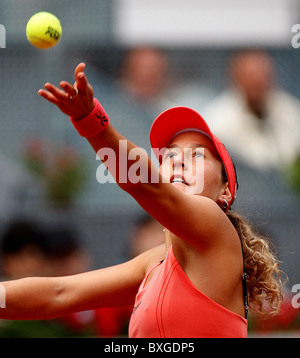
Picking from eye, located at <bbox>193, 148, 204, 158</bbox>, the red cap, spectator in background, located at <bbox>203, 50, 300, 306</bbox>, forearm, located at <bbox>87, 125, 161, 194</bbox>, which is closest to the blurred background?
spectator in background, located at <bbox>203, 50, 300, 306</bbox>

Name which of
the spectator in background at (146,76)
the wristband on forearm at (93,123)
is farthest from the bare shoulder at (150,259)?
the spectator in background at (146,76)

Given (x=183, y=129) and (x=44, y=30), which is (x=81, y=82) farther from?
(x=44, y=30)

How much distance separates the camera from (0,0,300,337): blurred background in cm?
495

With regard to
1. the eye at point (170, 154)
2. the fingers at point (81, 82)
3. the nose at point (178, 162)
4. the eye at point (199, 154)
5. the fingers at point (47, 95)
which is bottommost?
the fingers at point (47, 95)

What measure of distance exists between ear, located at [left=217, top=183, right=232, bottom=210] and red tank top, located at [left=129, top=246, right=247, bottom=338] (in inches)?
12.1

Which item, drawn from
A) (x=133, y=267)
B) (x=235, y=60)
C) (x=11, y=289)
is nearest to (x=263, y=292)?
(x=133, y=267)

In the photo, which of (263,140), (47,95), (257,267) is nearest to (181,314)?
(257,267)

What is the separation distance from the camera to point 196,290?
6.46 feet

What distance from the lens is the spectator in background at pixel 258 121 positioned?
494 centimetres

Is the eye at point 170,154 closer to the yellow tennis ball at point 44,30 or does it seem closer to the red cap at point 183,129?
the red cap at point 183,129

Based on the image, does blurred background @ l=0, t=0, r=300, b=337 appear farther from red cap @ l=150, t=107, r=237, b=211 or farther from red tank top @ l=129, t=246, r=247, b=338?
red tank top @ l=129, t=246, r=247, b=338

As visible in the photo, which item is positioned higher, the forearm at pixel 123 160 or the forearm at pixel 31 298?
the forearm at pixel 123 160

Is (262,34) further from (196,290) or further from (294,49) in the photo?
(196,290)

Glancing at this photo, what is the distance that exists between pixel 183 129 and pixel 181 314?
0.72 metres
